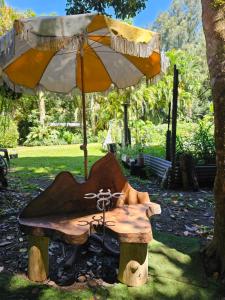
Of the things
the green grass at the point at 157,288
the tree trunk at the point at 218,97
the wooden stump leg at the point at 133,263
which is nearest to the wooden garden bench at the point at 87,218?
the wooden stump leg at the point at 133,263

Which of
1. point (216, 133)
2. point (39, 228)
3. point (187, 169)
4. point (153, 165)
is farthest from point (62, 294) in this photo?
point (153, 165)

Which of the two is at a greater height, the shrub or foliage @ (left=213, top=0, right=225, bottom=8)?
foliage @ (left=213, top=0, right=225, bottom=8)

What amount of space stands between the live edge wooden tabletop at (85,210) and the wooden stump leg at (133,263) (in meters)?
0.17

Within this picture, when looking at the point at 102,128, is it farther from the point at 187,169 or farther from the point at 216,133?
the point at 216,133

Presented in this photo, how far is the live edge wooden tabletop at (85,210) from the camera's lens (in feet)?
9.63

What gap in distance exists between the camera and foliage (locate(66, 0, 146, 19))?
265 inches

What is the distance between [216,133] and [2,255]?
255cm

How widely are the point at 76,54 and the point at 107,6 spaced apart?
265 centimetres

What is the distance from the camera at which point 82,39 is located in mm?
3010

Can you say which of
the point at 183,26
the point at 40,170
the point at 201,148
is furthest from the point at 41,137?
the point at 183,26

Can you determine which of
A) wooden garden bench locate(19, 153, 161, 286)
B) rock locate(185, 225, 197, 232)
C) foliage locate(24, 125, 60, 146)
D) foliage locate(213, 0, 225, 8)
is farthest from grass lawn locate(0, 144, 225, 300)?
foliage locate(24, 125, 60, 146)

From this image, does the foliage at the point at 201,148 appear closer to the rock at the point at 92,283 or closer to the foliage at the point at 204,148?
the foliage at the point at 204,148

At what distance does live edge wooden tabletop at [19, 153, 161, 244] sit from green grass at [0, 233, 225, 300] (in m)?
0.49

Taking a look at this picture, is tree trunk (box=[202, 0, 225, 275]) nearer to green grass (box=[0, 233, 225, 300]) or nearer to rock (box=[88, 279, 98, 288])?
green grass (box=[0, 233, 225, 300])
